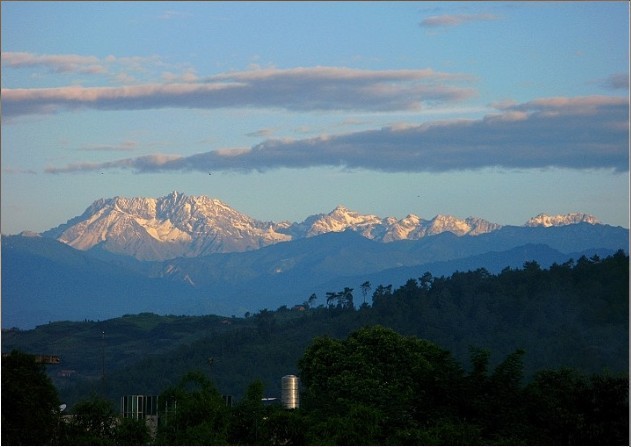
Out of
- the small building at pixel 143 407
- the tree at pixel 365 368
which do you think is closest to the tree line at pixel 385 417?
the small building at pixel 143 407

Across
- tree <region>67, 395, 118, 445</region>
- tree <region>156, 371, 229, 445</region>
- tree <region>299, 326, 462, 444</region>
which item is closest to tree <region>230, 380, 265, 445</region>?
tree <region>156, 371, 229, 445</region>

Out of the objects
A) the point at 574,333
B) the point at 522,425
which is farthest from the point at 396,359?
the point at 574,333

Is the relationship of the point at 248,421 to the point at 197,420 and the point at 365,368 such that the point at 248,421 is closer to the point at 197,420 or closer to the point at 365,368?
the point at 197,420

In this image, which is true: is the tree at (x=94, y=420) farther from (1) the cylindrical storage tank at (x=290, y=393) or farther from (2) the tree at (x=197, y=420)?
(1) the cylindrical storage tank at (x=290, y=393)

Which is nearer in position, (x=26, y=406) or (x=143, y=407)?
(x=26, y=406)

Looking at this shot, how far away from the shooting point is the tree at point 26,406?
46.4 metres

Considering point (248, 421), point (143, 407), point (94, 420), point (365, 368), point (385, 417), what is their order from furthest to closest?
point (365, 368), point (143, 407), point (248, 421), point (385, 417), point (94, 420)

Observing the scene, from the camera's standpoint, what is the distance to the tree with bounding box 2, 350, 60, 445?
46.4m

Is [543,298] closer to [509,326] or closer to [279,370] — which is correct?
[509,326]

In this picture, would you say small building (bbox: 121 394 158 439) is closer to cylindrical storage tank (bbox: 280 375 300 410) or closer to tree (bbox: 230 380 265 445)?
cylindrical storage tank (bbox: 280 375 300 410)

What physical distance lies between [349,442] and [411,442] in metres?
2.93

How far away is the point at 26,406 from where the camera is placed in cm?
4778

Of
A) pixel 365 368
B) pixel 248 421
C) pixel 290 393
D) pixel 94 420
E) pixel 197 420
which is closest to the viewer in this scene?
pixel 94 420

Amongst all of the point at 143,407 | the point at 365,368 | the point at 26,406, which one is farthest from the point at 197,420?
the point at 365,368
